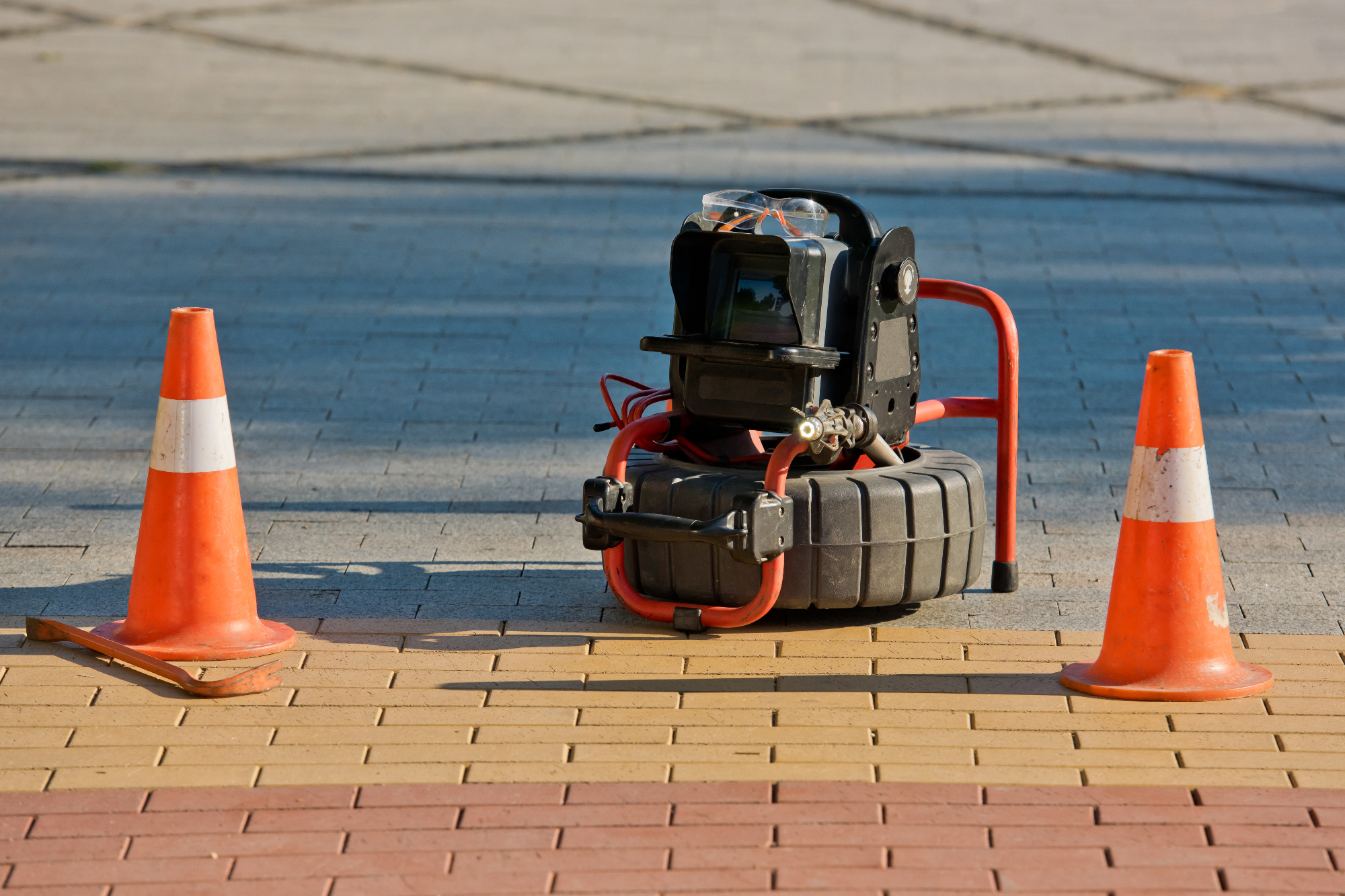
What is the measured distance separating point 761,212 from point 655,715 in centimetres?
146

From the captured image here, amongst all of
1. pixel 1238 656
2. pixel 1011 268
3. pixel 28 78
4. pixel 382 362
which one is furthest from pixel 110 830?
pixel 28 78

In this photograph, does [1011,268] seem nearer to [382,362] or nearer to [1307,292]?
[1307,292]

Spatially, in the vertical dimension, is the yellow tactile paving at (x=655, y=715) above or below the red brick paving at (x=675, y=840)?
below

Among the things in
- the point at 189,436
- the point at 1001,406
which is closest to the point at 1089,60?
the point at 1001,406

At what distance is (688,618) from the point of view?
4.32 m

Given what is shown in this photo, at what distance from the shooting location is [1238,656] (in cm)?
418

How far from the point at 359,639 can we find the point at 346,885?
1352mm

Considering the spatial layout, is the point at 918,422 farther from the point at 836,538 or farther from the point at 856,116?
the point at 856,116

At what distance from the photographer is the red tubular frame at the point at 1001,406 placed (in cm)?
456

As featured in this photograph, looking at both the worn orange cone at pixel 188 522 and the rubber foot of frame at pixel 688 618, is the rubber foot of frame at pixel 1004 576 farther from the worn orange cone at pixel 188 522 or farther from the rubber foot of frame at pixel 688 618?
the worn orange cone at pixel 188 522

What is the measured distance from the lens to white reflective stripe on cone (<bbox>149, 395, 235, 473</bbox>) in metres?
4.16

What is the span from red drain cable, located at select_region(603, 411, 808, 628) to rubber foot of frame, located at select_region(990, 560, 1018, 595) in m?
0.78

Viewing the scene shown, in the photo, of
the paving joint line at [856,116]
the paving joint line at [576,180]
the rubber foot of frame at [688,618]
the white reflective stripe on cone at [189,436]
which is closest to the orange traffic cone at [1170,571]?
the rubber foot of frame at [688,618]

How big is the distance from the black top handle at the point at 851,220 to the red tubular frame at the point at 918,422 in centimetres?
40
